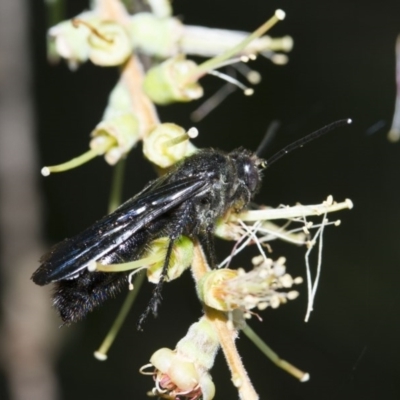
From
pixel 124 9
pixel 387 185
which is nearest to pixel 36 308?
pixel 387 185

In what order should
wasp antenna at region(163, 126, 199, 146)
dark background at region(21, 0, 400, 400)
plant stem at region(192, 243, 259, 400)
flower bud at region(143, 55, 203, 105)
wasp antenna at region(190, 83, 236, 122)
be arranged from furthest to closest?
dark background at region(21, 0, 400, 400), wasp antenna at region(190, 83, 236, 122), flower bud at region(143, 55, 203, 105), wasp antenna at region(163, 126, 199, 146), plant stem at region(192, 243, 259, 400)

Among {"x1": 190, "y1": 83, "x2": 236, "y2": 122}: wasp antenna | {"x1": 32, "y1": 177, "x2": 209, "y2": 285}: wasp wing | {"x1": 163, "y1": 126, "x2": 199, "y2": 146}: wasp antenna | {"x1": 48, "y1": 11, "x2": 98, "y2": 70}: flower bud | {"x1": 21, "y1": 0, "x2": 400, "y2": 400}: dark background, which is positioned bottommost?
{"x1": 21, "y1": 0, "x2": 400, "y2": 400}: dark background

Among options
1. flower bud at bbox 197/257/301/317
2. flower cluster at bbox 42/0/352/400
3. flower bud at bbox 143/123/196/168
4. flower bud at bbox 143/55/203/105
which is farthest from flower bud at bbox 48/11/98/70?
A: flower bud at bbox 197/257/301/317

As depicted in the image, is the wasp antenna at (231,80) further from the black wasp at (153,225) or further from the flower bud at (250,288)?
the flower bud at (250,288)

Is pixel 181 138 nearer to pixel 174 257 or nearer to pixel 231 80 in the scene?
pixel 174 257

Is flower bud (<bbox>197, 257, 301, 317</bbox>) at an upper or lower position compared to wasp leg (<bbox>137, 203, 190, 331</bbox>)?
lower

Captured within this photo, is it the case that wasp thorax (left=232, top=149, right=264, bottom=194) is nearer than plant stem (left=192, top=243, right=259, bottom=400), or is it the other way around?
plant stem (left=192, top=243, right=259, bottom=400)

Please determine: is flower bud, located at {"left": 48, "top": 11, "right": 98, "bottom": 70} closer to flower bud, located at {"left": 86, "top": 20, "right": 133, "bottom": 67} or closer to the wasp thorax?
flower bud, located at {"left": 86, "top": 20, "right": 133, "bottom": 67}

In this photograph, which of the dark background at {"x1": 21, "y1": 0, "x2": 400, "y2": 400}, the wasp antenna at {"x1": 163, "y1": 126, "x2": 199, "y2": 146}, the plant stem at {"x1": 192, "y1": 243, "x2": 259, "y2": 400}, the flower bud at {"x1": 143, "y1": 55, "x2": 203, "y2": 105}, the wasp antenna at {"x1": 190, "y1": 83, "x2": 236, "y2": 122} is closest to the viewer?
the plant stem at {"x1": 192, "y1": 243, "x2": 259, "y2": 400}
